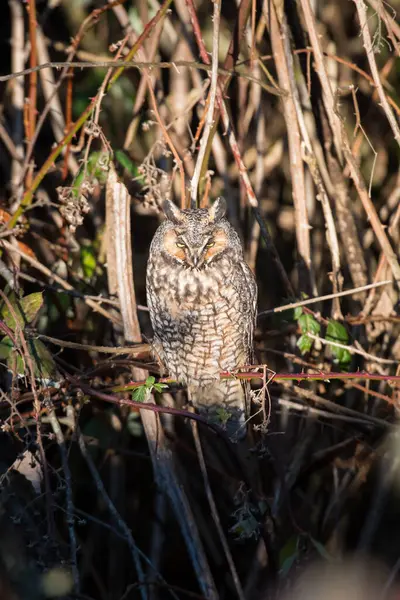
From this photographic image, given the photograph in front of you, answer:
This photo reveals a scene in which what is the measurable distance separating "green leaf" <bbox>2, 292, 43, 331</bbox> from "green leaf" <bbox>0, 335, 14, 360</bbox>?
41mm

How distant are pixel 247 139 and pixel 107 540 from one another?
5.58 feet

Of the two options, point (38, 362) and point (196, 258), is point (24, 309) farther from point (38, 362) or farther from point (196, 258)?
point (196, 258)

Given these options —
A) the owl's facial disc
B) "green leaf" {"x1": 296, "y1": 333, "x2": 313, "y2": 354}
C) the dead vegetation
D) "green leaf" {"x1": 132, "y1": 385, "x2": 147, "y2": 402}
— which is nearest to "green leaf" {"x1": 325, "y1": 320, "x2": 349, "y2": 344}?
the dead vegetation

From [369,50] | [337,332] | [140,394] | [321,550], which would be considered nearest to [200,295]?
[337,332]

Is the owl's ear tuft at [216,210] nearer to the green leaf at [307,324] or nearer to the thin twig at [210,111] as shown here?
the thin twig at [210,111]

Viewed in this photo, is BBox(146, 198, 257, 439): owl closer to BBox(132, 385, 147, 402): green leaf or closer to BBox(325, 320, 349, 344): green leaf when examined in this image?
BBox(325, 320, 349, 344): green leaf

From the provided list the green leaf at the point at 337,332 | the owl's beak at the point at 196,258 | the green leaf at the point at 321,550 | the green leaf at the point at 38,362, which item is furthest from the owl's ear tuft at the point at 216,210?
the green leaf at the point at 321,550

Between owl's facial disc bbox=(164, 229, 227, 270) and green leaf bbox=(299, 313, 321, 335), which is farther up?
owl's facial disc bbox=(164, 229, 227, 270)

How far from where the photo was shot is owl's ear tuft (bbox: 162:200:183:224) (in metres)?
2.16

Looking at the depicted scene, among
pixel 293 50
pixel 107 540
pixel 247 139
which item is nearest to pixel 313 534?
pixel 107 540

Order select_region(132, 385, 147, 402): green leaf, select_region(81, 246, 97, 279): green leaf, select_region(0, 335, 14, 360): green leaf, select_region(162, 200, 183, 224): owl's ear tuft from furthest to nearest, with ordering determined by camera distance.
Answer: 1. select_region(81, 246, 97, 279): green leaf
2. select_region(162, 200, 183, 224): owl's ear tuft
3. select_region(0, 335, 14, 360): green leaf
4. select_region(132, 385, 147, 402): green leaf

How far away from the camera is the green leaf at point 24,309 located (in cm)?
203

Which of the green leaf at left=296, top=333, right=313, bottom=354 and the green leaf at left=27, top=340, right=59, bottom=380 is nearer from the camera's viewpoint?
the green leaf at left=27, top=340, right=59, bottom=380

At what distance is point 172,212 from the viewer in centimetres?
218
